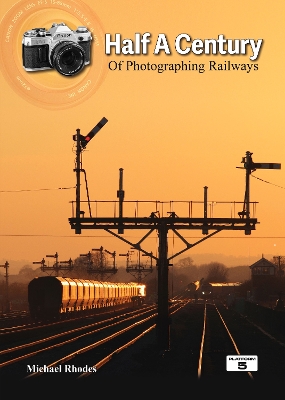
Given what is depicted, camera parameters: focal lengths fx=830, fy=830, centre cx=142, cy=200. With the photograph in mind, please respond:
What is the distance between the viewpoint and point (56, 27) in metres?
23.2

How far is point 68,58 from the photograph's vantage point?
851 inches

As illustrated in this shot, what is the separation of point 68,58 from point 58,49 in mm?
517

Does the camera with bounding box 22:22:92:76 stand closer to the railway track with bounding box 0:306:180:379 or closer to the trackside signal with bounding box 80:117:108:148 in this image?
the railway track with bounding box 0:306:180:379

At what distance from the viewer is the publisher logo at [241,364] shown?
27872mm

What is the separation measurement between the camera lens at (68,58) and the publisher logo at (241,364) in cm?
1166

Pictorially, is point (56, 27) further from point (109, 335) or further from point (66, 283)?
point (66, 283)

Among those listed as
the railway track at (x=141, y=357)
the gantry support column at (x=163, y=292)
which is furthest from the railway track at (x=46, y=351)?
the gantry support column at (x=163, y=292)

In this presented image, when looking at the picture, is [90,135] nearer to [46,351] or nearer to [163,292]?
[163,292]

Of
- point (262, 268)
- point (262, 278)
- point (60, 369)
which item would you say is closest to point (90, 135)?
point (60, 369)

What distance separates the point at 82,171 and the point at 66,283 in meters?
35.5

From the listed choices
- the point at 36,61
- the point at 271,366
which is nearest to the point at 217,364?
the point at 271,366

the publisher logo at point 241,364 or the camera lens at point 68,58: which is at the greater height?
the camera lens at point 68,58

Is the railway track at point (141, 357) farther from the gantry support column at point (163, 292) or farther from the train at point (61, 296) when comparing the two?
the train at point (61, 296)

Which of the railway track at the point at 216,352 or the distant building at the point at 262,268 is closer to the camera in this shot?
the railway track at the point at 216,352
